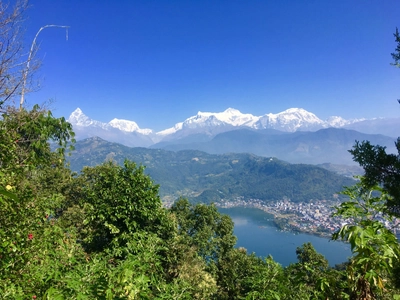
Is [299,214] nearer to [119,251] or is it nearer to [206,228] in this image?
[206,228]

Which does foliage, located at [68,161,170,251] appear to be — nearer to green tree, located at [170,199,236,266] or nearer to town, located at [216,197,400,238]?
green tree, located at [170,199,236,266]

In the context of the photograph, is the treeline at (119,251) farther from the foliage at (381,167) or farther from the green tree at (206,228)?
the green tree at (206,228)

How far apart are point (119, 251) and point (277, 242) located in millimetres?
98786

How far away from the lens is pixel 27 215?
384 cm

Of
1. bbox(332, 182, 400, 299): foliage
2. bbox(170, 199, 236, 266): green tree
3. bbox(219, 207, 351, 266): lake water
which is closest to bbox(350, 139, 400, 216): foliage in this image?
bbox(332, 182, 400, 299): foliage

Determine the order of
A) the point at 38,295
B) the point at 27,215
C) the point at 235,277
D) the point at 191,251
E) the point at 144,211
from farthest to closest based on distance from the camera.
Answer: the point at 235,277
the point at 191,251
the point at 144,211
the point at 27,215
the point at 38,295

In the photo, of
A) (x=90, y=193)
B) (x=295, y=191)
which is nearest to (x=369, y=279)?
(x=90, y=193)

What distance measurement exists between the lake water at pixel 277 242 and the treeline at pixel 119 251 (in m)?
64.9

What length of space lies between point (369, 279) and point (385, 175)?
5389 millimetres

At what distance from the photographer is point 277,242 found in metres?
92.2

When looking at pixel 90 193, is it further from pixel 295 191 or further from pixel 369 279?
pixel 295 191

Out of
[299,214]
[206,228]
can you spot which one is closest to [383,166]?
[206,228]

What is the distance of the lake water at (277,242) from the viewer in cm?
7750

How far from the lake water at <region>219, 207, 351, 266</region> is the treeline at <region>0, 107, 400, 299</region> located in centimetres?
6491
